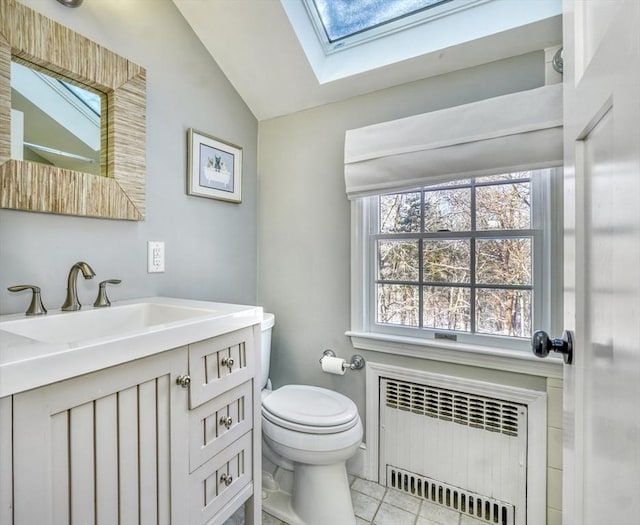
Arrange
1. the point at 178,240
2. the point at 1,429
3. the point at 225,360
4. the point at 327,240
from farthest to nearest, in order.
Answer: the point at 327,240, the point at 178,240, the point at 225,360, the point at 1,429

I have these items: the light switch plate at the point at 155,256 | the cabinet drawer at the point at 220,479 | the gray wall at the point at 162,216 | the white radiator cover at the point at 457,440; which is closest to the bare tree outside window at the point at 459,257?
the white radiator cover at the point at 457,440

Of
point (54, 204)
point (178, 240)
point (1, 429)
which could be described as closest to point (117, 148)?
point (54, 204)

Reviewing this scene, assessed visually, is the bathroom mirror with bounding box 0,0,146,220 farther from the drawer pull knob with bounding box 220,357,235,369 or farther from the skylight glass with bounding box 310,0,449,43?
the skylight glass with bounding box 310,0,449,43

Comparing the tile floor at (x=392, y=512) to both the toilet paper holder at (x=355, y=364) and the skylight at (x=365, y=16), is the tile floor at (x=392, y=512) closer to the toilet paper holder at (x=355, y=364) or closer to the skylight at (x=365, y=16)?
the toilet paper holder at (x=355, y=364)

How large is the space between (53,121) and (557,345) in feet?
5.19

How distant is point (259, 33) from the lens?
1585mm

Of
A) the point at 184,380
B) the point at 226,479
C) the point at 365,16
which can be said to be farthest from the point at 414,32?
the point at 226,479

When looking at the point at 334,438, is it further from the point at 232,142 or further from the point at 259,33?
the point at 259,33

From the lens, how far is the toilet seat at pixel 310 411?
1.34 metres

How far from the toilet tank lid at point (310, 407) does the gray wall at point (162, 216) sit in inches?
23.6

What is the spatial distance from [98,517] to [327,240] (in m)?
1.38

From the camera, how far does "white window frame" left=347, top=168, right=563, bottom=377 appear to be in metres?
1.35

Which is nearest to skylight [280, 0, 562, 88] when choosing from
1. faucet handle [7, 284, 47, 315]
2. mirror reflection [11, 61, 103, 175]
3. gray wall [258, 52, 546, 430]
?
gray wall [258, 52, 546, 430]

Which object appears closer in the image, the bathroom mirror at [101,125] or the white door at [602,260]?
the white door at [602,260]
